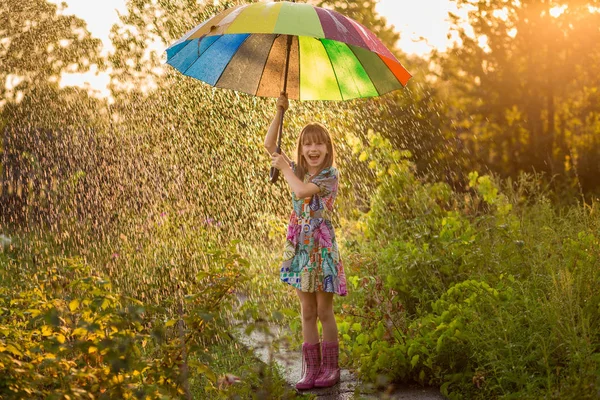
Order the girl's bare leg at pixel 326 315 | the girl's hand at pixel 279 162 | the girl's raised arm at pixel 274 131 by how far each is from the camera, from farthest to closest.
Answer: the girl's raised arm at pixel 274 131
the girl's bare leg at pixel 326 315
the girl's hand at pixel 279 162

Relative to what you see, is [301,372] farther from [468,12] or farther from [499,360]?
[468,12]

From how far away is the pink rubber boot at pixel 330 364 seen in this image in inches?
144

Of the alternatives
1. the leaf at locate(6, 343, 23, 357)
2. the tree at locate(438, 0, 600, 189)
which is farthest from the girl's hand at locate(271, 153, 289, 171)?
the tree at locate(438, 0, 600, 189)

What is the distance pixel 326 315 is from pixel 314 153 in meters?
0.81

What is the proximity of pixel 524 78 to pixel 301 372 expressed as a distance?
586cm

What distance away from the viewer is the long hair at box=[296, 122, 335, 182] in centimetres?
368

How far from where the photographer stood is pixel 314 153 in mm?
3670

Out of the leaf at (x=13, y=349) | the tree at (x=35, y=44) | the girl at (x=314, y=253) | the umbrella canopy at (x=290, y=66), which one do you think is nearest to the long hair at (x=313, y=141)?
the girl at (x=314, y=253)

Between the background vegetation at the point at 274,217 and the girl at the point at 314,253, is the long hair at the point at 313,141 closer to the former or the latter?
the girl at the point at 314,253

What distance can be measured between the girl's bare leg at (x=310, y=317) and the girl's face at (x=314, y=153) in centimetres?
64

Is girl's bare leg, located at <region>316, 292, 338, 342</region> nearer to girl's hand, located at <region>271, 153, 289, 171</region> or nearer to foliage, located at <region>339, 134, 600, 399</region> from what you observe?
foliage, located at <region>339, 134, 600, 399</region>

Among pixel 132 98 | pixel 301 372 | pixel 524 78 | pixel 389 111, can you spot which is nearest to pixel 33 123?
pixel 132 98

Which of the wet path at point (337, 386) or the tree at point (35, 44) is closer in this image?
the wet path at point (337, 386)

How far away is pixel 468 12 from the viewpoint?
8.25 m
